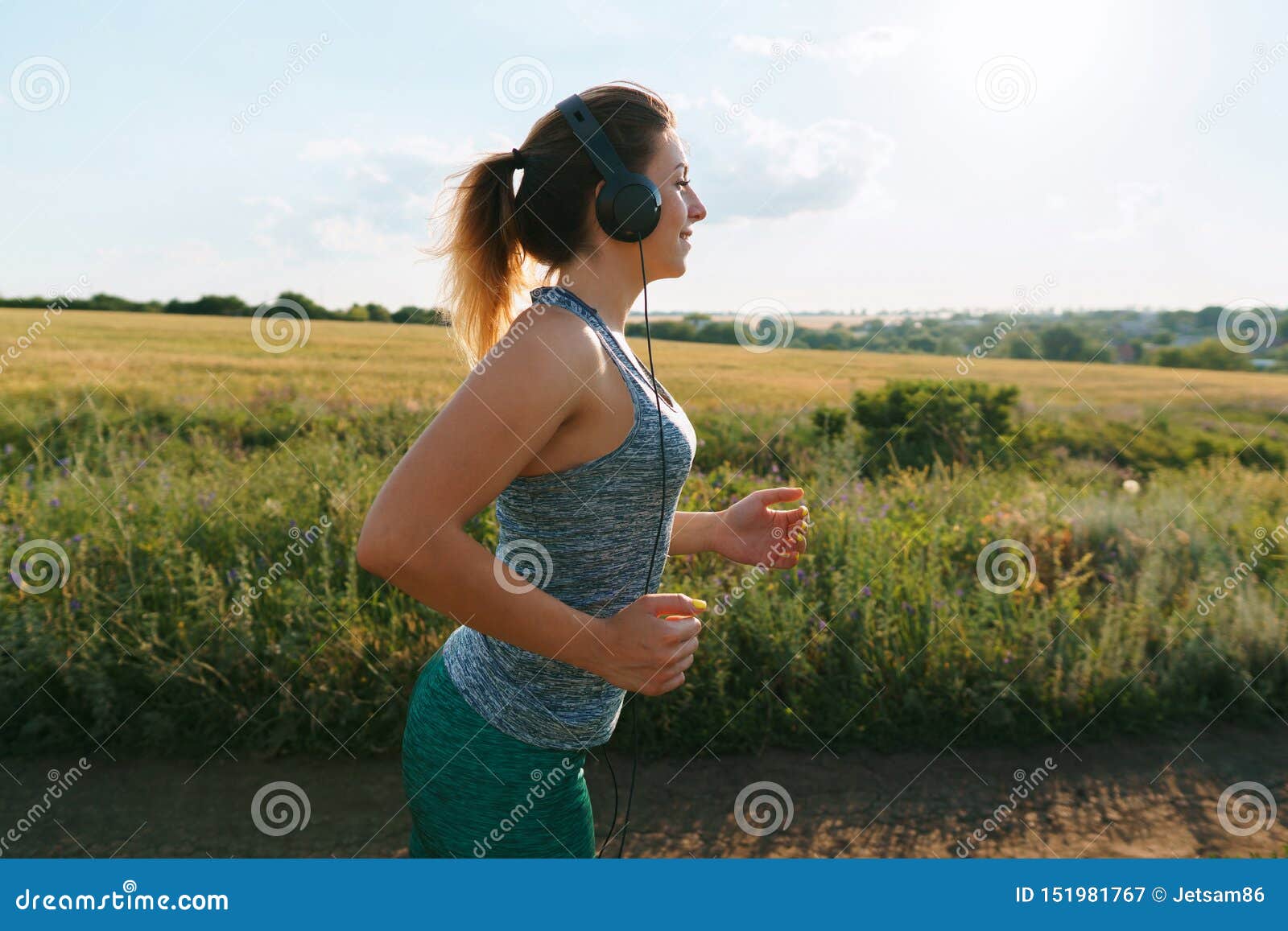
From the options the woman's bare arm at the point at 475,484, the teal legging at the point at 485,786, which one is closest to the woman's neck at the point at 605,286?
the woman's bare arm at the point at 475,484

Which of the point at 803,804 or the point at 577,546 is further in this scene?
the point at 803,804

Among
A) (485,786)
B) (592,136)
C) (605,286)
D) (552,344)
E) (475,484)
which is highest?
(592,136)

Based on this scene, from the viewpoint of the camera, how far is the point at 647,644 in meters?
1.40

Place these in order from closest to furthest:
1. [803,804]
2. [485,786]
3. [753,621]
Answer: [485,786]
[803,804]
[753,621]

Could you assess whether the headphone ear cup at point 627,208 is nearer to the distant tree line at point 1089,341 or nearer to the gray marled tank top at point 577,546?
the gray marled tank top at point 577,546

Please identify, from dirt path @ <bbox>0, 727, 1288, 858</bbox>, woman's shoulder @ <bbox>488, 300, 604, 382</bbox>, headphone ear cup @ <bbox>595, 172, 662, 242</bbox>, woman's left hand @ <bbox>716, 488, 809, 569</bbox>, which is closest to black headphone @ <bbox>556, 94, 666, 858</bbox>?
headphone ear cup @ <bbox>595, 172, 662, 242</bbox>

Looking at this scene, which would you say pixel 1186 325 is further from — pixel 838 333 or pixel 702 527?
pixel 702 527

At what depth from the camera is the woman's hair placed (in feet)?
5.58

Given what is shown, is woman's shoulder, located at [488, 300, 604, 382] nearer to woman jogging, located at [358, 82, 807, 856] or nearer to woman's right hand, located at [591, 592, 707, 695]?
woman jogging, located at [358, 82, 807, 856]

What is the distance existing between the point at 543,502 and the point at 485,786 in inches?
20.4

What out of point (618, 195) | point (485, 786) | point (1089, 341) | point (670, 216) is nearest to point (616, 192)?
point (618, 195)

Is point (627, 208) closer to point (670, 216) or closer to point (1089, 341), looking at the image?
point (670, 216)

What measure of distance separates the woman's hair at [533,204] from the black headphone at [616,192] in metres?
0.02

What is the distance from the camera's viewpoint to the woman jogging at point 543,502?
126 centimetres
